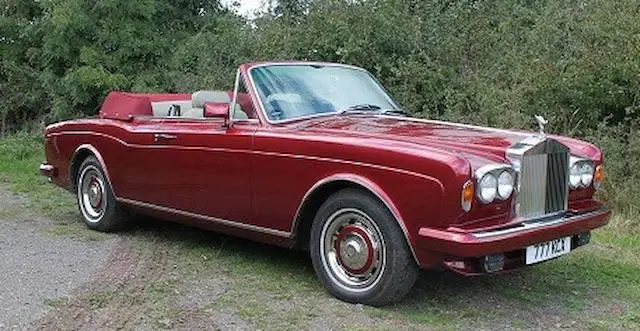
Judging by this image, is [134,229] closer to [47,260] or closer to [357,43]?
[47,260]

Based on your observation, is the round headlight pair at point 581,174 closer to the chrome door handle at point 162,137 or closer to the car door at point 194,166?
the car door at point 194,166

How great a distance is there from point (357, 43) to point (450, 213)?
7886 mm

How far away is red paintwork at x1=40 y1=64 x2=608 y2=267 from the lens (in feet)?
15.5

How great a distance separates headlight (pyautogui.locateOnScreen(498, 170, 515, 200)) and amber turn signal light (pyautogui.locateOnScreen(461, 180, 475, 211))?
236 mm

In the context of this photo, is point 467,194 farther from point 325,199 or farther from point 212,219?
point 212,219

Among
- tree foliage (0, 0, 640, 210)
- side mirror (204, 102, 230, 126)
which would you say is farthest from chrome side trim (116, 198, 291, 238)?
tree foliage (0, 0, 640, 210)

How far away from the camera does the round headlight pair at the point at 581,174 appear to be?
543 centimetres

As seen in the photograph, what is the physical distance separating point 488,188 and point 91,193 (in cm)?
456

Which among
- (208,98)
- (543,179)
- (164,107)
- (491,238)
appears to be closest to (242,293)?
(491,238)

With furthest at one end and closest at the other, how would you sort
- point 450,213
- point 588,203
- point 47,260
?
point 47,260, point 588,203, point 450,213

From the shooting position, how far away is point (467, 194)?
463cm

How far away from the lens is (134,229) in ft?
25.5

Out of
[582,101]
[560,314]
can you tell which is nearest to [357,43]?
[582,101]

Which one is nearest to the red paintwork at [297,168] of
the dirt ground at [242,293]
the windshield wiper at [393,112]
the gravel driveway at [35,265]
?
the windshield wiper at [393,112]
